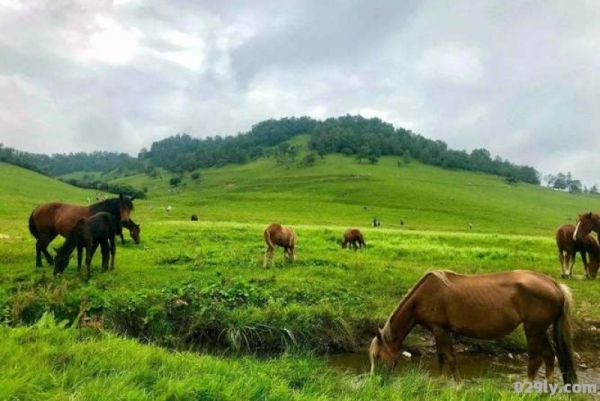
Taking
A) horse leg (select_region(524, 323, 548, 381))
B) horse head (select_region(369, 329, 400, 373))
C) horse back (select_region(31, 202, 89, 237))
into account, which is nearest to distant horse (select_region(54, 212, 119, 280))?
horse back (select_region(31, 202, 89, 237))

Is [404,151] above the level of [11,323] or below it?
above

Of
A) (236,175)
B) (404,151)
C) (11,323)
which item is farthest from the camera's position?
(404,151)

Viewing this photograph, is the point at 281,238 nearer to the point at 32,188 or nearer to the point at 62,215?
the point at 62,215

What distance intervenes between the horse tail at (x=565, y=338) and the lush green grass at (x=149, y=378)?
4.45 feet

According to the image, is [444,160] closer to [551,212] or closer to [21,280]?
[551,212]

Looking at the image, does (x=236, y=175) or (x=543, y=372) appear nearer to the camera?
(x=543, y=372)

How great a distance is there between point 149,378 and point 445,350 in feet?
16.6

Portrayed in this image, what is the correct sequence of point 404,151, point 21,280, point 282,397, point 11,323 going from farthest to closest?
point 404,151
point 21,280
point 11,323
point 282,397

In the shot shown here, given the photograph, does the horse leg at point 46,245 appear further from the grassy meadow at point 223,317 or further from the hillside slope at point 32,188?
the hillside slope at point 32,188

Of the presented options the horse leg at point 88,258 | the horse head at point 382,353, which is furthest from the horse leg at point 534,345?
the horse leg at point 88,258

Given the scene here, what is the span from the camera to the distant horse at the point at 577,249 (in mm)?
18531

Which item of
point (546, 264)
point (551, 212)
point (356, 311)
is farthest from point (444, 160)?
point (356, 311)

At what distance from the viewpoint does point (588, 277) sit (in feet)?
61.0

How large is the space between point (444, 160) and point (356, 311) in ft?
500
